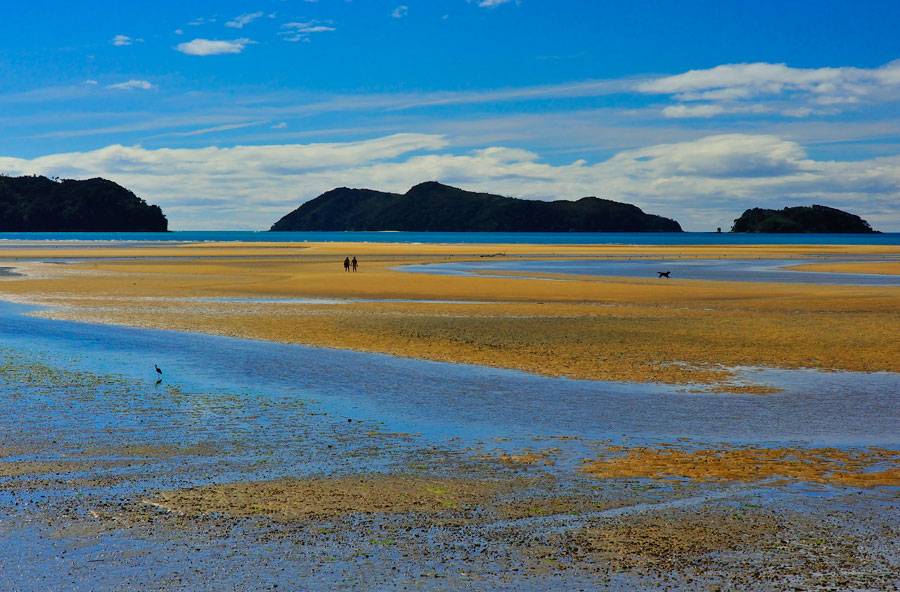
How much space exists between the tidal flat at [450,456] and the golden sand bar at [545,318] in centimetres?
20

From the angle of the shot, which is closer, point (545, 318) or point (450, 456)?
point (450, 456)

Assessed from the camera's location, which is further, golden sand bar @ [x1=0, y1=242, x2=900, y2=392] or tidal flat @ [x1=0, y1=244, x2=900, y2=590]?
golden sand bar @ [x1=0, y1=242, x2=900, y2=392]

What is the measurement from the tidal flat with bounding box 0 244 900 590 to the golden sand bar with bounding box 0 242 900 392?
7.7 inches

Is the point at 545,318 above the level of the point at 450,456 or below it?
above

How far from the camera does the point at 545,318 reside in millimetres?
29016

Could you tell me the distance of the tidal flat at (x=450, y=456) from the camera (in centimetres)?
804

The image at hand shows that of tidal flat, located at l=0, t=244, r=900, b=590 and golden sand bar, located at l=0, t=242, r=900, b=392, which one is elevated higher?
golden sand bar, located at l=0, t=242, r=900, b=392

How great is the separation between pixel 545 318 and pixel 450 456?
17.3 meters

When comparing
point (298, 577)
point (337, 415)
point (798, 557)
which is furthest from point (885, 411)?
point (298, 577)

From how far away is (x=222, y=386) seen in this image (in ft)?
57.4

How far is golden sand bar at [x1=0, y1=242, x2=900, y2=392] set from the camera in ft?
68.5

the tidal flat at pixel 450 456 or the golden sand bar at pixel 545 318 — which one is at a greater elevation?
the golden sand bar at pixel 545 318

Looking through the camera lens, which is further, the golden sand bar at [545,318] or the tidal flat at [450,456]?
the golden sand bar at [545,318]

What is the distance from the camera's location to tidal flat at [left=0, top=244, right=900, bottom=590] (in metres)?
8.04
